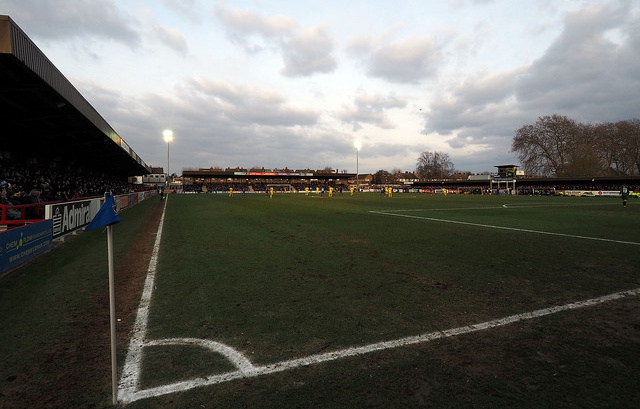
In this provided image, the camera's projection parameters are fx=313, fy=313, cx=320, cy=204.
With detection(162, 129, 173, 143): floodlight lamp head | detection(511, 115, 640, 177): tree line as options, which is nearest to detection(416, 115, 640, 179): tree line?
detection(511, 115, 640, 177): tree line

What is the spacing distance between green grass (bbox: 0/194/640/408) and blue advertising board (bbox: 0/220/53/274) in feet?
1.37

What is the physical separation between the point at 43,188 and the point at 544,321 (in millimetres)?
22394

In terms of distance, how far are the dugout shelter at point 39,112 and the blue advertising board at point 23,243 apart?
14.0ft

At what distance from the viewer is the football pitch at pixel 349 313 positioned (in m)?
2.73

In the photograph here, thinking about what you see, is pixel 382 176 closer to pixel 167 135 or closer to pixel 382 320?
pixel 167 135

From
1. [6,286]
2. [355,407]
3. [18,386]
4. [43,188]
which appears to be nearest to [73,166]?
[43,188]

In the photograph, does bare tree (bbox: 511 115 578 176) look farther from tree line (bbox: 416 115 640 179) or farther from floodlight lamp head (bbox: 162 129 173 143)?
floodlight lamp head (bbox: 162 129 173 143)

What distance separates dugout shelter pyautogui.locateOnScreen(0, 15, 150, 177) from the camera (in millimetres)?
A: 8297

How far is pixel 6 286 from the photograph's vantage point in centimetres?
574

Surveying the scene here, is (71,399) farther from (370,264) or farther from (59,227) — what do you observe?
(59,227)

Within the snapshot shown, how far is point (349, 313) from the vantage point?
4309 mm

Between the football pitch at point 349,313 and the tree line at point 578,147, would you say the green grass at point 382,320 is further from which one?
the tree line at point 578,147

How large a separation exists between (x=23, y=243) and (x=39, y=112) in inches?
418

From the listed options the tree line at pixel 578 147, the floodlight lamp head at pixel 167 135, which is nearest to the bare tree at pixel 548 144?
the tree line at pixel 578 147
